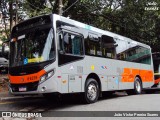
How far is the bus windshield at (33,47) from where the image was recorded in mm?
9086

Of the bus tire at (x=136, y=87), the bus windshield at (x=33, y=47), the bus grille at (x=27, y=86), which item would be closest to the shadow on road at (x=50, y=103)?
the bus grille at (x=27, y=86)

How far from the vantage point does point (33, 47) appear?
9.39 m

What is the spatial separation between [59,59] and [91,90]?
2.28m

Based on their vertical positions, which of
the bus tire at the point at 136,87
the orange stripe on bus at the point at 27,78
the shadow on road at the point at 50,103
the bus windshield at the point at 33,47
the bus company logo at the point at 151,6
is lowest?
the shadow on road at the point at 50,103

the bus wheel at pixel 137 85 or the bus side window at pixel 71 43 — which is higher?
the bus side window at pixel 71 43

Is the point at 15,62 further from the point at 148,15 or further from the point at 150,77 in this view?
the point at 148,15

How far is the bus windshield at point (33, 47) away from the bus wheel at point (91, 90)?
221 centimetres

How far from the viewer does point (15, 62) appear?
980 cm

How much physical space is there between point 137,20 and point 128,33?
1.94 m

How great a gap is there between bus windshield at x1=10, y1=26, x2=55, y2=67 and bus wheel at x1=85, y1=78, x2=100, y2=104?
7.27ft

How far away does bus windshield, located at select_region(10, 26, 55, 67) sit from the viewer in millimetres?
9086

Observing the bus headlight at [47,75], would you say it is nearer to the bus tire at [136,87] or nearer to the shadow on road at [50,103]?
the shadow on road at [50,103]

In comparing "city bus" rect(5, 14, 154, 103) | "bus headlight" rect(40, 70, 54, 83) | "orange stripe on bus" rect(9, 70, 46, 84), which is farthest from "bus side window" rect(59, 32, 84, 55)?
"orange stripe on bus" rect(9, 70, 46, 84)

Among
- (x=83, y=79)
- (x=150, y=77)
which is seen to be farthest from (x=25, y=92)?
(x=150, y=77)
